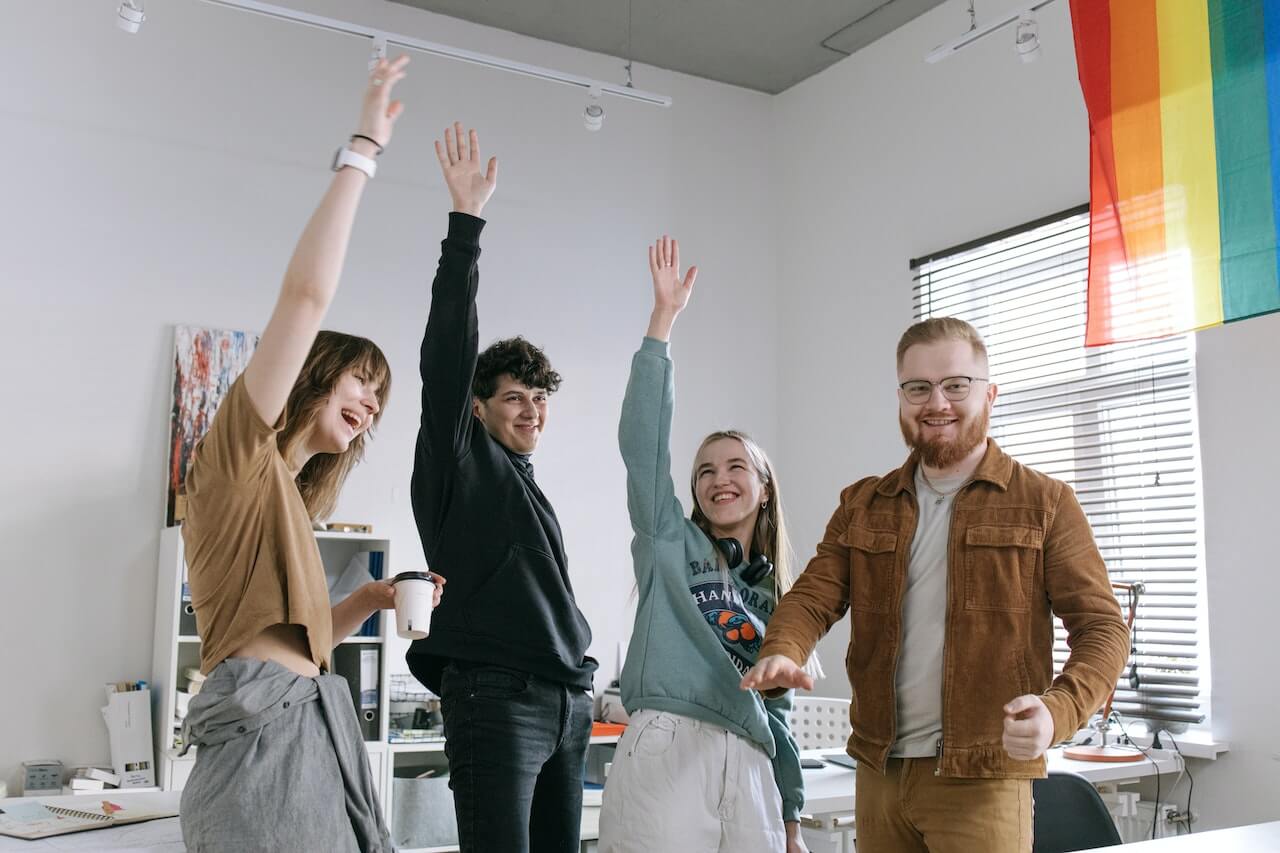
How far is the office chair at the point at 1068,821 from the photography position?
7.11 ft

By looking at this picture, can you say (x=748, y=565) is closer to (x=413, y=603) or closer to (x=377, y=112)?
(x=413, y=603)

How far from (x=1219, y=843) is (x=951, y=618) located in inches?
25.7

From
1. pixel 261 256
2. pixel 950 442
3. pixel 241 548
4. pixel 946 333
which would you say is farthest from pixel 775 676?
pixel 261 256

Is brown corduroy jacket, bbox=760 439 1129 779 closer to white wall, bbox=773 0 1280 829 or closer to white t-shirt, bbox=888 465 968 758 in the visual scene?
white t-shirt, bbox=888 465 968 758

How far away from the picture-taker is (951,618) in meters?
1.79

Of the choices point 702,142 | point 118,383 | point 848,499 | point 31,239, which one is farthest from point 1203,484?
point 31,239

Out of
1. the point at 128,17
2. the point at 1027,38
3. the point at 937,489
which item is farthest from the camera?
the point at 1027,38

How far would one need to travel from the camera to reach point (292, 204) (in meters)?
4.58

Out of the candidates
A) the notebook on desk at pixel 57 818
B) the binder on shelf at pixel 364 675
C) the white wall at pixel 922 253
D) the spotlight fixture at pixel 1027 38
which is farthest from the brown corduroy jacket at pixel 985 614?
the binder on shelf at pixel 364 675

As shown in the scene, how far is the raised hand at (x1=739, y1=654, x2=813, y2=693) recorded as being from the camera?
169cm

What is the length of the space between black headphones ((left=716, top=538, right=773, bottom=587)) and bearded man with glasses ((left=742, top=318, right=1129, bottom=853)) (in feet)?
0.59

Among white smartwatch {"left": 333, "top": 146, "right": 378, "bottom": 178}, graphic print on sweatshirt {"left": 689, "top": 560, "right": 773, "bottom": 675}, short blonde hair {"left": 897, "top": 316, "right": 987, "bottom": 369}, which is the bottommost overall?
graphic print on sweatshirt {"left": 689, "top": 560, "right": 773, "bottom": 675}

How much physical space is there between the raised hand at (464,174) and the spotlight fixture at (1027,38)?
2.54 meters

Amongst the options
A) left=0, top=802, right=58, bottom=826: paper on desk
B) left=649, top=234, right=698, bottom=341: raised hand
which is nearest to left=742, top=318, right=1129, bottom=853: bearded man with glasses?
left=649, top=234, right=698, bottom=341: raised hand
